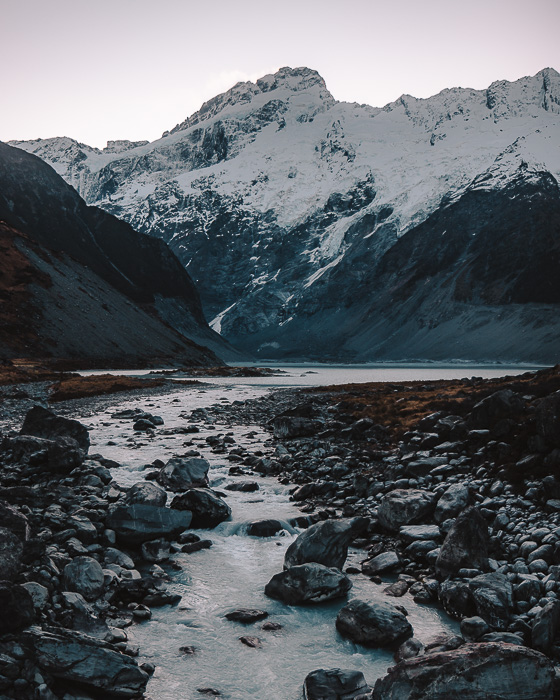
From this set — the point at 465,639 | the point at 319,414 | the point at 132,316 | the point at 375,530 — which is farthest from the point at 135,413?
the point at 132,316

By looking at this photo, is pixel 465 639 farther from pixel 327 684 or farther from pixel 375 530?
pixel 375 530

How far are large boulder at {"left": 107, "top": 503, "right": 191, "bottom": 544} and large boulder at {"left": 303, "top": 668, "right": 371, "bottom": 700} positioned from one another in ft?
21.6

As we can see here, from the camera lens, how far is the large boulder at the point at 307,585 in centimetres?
1188

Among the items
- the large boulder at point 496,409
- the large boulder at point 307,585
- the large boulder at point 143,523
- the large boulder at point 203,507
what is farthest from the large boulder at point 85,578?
the large boulder at point 496,409

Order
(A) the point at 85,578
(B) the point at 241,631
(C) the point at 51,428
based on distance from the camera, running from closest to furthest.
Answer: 1. (B) the point at 241,631
2. (A) the point at 85,578
3. (C) the point at 51,428

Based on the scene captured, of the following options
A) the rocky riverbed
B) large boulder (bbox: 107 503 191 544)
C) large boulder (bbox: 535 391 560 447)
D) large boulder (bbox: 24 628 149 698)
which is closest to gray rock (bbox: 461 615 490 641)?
the rocky riverbed

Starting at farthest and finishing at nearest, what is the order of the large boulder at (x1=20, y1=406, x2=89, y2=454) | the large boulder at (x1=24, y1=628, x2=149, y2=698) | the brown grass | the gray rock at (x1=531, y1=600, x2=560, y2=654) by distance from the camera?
the brown grass, the large boulder at (x1=20, y1=406, x2=89, y2=454), the gray rock at (x1=531, y1=600, x2=560, y2=654), the large boulder at (x1=24, y1=628, x2=149, y2=698)

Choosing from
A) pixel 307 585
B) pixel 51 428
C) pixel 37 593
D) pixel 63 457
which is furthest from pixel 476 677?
pixel 51 428

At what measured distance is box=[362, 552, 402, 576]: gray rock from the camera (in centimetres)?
1304

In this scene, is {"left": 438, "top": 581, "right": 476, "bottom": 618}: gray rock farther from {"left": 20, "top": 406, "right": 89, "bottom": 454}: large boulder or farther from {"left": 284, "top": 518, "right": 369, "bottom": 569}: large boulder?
{"left": 20, "top": 406, "right": 89, "bottom": 454}: large boulder

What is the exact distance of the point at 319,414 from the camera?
37.7 m

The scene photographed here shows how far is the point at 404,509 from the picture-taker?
1527cm

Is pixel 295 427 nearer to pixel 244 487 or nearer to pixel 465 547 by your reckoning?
pixel 244 487

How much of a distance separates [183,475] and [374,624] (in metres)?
10.7
